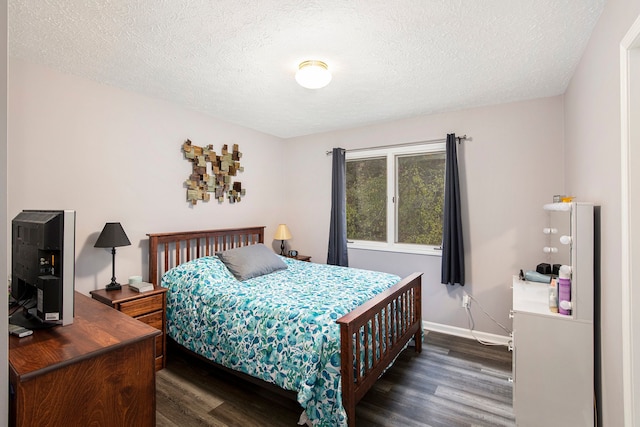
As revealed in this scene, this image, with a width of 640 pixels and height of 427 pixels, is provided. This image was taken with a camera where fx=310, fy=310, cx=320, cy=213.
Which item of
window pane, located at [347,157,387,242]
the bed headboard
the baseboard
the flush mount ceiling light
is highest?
the flush mount ceiling light

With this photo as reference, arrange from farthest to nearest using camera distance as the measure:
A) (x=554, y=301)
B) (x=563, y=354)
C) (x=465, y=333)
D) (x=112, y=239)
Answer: (x=465, y=333) → (x=112, y=239) → (x=554, y=301) → (x=563, y=354)

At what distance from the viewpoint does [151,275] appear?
115 inches

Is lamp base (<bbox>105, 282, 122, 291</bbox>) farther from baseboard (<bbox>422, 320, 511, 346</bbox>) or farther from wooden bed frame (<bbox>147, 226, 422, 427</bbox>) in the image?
baseboard (<bbox>422, 320, 511, 346</bbox>)

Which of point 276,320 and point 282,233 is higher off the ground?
point 282,233

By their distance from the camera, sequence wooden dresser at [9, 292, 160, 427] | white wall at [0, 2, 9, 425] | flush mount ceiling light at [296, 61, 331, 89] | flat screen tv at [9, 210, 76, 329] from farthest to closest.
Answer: flush mount ceiling light at [296, 61, 331, 89], flat screen tv at [9, 210, 76, 329], wooden dresser at [9, 292, 160, 427], white wall at [0, 2, 9, 425]

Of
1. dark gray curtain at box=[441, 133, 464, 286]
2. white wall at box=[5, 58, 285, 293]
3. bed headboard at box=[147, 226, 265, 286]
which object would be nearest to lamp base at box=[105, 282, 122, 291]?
white wall at box=[5, 58, 285, 293]

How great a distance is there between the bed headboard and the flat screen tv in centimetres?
140

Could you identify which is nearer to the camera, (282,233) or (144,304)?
(144,304)

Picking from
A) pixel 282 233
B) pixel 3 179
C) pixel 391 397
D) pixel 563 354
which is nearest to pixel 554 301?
pixel 563 354

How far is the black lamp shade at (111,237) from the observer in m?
2.49

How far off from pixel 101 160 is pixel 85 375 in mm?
2042

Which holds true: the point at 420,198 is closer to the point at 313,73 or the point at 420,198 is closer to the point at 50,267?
the point at 313,73

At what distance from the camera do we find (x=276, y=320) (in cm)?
213

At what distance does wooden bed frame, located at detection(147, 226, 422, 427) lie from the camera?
184cm
